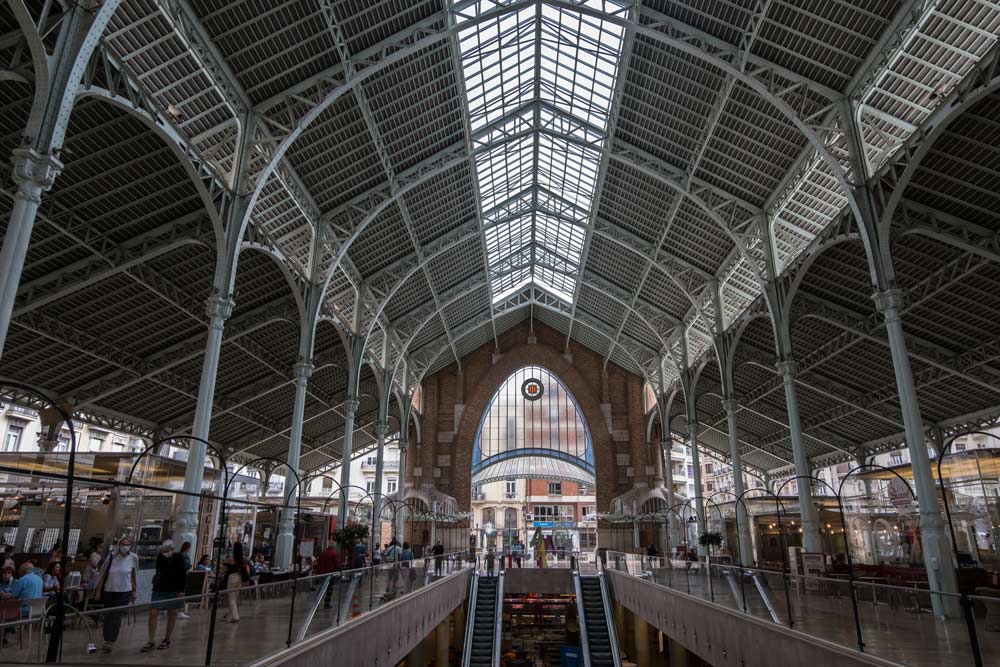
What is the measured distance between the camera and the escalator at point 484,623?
110 feet

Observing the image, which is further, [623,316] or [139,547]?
[623,316]

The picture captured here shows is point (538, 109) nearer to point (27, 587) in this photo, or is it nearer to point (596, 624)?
point (596, 624)

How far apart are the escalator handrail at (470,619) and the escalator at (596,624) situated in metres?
5.87

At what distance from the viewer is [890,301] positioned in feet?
61.7

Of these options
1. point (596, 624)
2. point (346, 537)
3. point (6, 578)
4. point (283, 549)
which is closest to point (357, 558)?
point (346, 537)

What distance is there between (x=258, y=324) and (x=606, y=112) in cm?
1847

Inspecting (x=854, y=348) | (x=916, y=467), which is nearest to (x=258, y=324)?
(x=916, y=467)

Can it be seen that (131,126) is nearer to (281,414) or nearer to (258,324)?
(258,324)

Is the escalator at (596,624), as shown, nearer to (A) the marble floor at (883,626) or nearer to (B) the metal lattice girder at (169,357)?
(A) the marble floor at (883,626)

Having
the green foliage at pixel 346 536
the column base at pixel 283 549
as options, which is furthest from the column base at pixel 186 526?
the green foliage at pixel 346 536

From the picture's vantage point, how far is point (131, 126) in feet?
A: 60.7

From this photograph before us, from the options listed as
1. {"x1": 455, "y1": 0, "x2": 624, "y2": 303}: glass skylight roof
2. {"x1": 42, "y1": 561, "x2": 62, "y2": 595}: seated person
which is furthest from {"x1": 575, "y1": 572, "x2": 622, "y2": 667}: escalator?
{"x1": 42, "y1": 561, "x2": 62, "y2": 595}: seated person

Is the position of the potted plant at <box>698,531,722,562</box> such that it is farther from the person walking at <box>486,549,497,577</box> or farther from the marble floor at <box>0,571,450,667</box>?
the marble floor at <box>0,571,450,667</box>

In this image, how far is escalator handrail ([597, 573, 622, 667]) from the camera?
32062 millimetres
